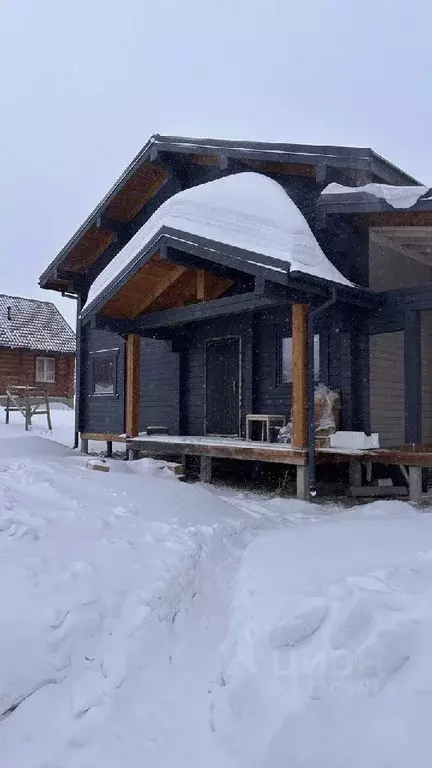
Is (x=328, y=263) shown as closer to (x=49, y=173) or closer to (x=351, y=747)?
(x=351, y=747)

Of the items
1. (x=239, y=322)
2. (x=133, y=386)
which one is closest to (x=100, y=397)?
(x=133, y=386)

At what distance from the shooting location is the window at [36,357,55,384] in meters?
31.0

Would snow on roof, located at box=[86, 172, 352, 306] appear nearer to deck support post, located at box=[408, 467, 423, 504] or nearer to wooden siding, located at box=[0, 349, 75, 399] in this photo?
deck support post, located at box=[408, 467, 423, 504]

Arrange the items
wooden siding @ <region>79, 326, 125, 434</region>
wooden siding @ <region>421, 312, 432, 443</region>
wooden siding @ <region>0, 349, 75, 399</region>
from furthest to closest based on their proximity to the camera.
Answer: wooden siding @ <region>0, 349, 75, 399</region>, wooden siding @ <region>79, 326, 125, 434</region>, wooden siding @ <region>421, 312, 432, 443</region>

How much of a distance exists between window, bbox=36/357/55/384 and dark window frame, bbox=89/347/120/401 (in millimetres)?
15941

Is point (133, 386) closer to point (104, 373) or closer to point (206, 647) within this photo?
point (104, 373)

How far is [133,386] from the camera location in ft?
38.4

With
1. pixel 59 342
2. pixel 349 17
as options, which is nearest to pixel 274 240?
pixel 59 342

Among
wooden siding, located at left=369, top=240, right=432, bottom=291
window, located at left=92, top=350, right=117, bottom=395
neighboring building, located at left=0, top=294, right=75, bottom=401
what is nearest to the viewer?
wooden siding, located at left=369, top=240, right=432, bottom=291

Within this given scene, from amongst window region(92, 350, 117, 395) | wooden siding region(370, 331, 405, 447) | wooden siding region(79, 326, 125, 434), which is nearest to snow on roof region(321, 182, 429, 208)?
wooden siding region(370, 331, 405, 447)

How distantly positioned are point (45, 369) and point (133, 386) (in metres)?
21.0

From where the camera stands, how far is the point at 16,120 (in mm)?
132625

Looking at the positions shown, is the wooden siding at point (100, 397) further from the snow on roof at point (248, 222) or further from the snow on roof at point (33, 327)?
the snow on roof at point (33, 327)

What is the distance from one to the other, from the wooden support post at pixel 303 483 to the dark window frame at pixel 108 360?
748 cm
